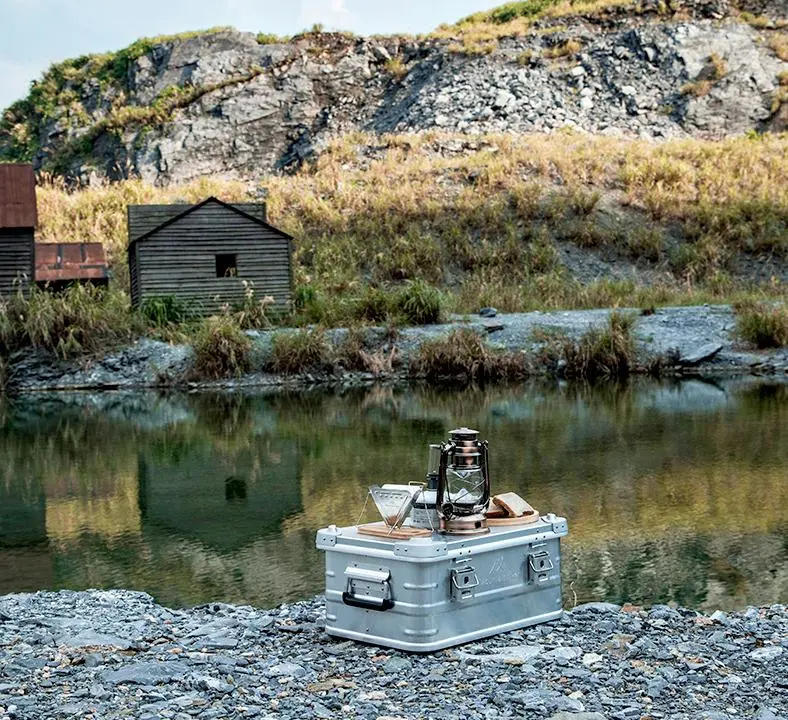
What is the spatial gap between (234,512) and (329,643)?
5007mm

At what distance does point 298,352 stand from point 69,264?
7.78 metres

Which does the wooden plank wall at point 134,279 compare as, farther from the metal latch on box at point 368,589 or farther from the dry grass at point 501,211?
the metal latch on box at point 368,589

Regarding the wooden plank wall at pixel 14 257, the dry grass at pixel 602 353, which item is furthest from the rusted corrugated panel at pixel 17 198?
the dry grass at pixel 602 353

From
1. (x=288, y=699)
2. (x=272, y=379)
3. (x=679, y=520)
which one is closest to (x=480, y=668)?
(x=288, y=699)

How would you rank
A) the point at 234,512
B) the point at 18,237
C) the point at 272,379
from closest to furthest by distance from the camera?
1. the point at 234,512
2. the point at 272,379
3. the point at 18,237

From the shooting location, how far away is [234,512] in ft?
35.0

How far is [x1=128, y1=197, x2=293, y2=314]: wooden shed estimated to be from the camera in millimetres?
26703

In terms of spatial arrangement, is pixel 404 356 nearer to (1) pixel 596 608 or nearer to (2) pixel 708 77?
(1) pixel 596 608

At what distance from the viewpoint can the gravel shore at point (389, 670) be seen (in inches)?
186

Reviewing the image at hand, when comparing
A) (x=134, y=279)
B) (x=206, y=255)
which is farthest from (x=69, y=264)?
(x=206, y=255)

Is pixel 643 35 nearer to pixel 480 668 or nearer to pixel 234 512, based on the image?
pixel 234 512

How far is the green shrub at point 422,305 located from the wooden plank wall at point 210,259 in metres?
3.55

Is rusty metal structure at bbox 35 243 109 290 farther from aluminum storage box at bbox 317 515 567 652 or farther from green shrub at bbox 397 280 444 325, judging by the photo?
aluminum storage box at bbox 317 515 567 652

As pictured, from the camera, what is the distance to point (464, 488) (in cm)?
585
